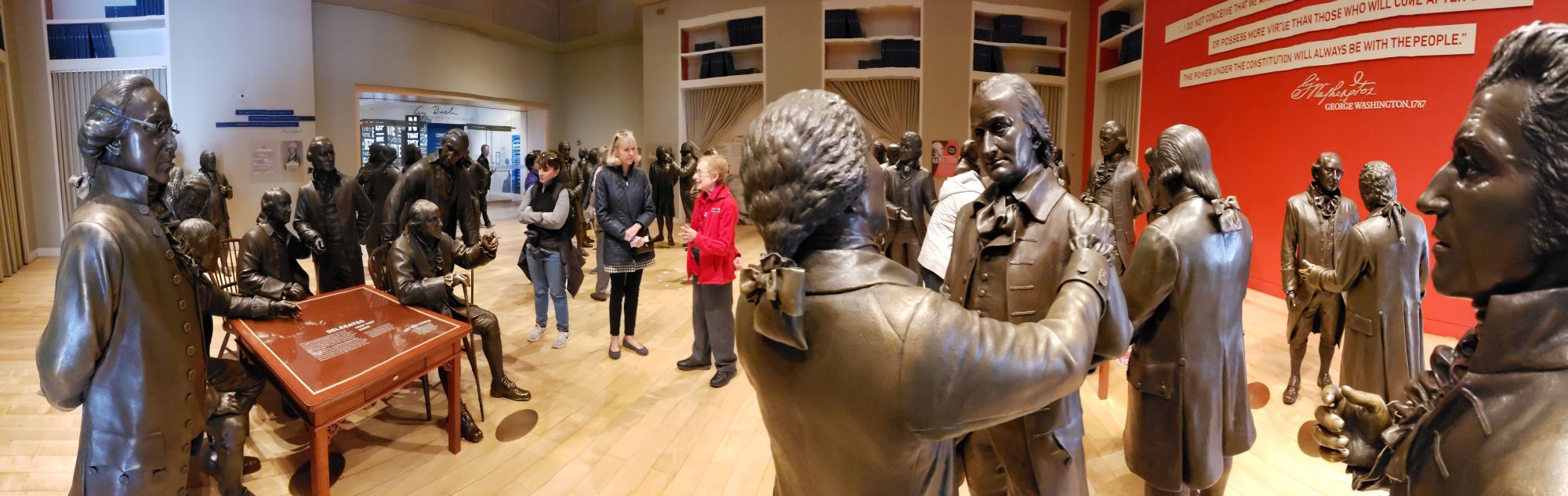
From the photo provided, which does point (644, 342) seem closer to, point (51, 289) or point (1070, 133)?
point (51, 289)

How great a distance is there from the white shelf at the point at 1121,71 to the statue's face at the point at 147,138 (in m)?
9.56

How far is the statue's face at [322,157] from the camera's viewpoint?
4449 millimetres

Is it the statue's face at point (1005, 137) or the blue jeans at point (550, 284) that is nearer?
the statue's face at point (1005, 137)

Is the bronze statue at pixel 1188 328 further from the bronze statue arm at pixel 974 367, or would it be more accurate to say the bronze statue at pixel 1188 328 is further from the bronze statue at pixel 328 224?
the bronze statue at pixel 328 224

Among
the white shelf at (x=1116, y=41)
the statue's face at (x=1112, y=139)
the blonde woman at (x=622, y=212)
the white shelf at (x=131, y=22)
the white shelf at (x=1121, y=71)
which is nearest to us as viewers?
the blonde woman at (x=622, y=212)

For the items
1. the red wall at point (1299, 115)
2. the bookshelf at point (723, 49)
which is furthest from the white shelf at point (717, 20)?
the red wall at point (1299, 115)

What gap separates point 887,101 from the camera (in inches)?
432

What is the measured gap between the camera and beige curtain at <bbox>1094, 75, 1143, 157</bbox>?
30.9 ft

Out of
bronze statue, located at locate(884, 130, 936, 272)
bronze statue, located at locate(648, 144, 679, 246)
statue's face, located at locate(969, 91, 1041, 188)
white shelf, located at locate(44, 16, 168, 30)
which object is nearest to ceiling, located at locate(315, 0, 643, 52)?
white shelf, located at locate(44, 16, 168, 30)

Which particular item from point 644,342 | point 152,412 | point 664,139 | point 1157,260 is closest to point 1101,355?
point 1157,260

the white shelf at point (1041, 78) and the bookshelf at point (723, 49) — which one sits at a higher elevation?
the bookshelf at point (723, 49)
